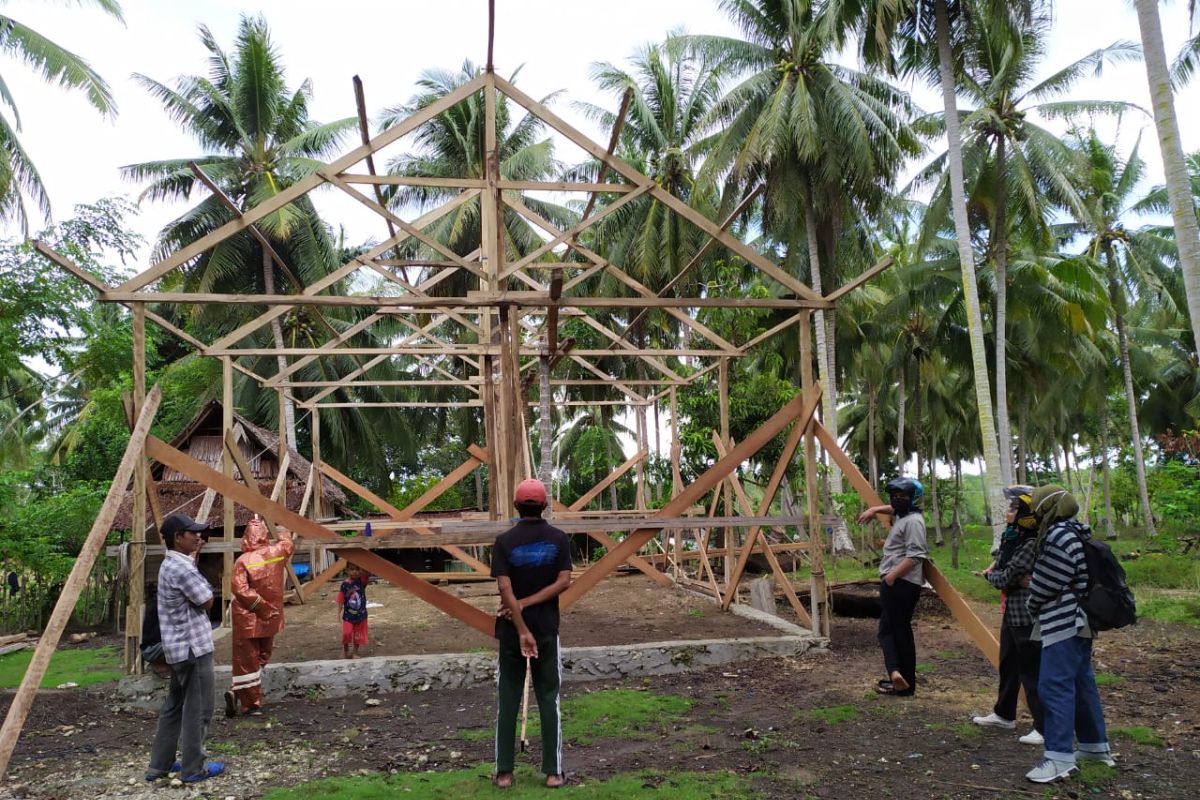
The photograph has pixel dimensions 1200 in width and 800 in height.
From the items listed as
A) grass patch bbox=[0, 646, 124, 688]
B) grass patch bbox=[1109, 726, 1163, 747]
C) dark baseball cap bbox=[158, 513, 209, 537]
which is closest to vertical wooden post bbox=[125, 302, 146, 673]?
grass patch bbox=[0, 646, 124, 688]

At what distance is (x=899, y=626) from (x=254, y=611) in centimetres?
486

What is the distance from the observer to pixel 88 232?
12938 millimetres

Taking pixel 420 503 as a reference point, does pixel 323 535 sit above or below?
below

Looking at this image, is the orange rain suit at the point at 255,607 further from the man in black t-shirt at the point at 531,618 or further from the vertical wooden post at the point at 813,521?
the vertical wooden post at the point at 813,521

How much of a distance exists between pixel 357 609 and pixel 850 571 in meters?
13.2

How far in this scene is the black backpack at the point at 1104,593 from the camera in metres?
4.35

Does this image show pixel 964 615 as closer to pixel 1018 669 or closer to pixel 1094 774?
pixel 1018 669

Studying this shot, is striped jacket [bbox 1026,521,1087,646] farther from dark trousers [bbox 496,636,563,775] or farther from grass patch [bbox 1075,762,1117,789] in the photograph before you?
dark trousers [bbox 496,636,563,775]

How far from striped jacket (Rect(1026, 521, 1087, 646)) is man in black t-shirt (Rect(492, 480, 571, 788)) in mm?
2483

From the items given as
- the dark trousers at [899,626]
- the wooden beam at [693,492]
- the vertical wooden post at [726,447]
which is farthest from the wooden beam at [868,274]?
the vertical wooden post at [726,447]

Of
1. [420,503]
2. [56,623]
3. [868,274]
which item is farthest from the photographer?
[420,503]

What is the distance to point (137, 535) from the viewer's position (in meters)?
7.40

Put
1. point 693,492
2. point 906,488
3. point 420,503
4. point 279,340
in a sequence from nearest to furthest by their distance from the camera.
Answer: point 906,488
point 693,492
point 420,503
point 279,340

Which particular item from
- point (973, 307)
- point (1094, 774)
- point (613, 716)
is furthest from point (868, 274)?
point (973, 307)
